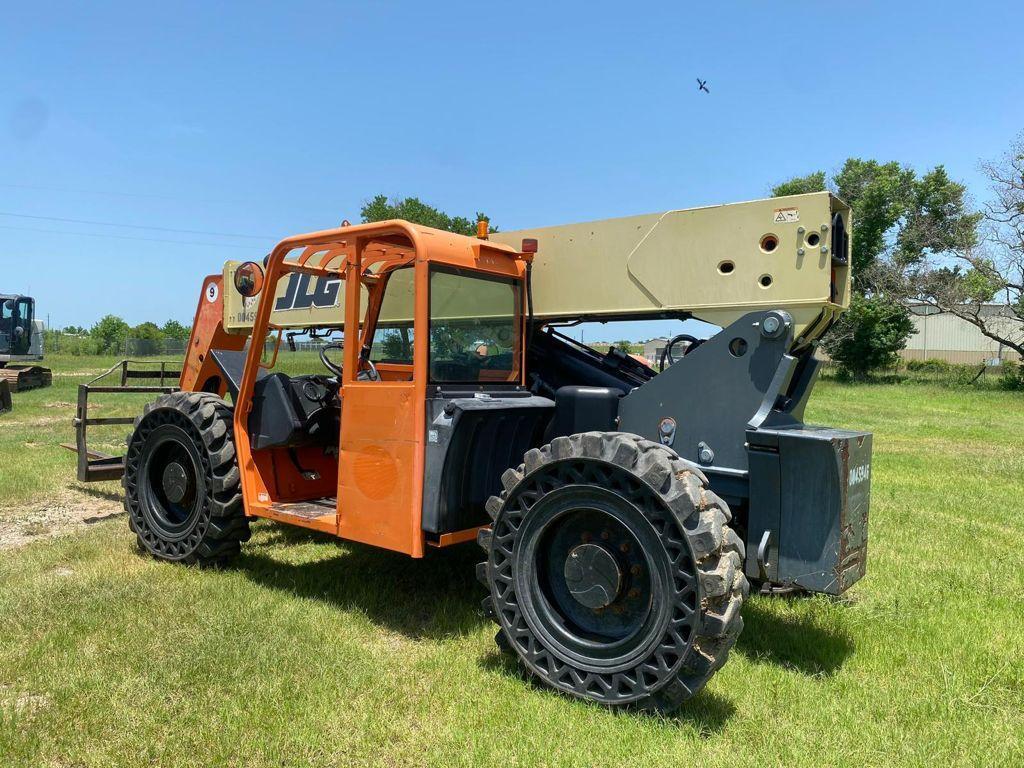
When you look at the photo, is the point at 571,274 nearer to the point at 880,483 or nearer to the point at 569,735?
the point at 569,735

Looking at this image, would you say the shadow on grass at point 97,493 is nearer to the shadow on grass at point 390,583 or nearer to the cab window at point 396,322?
the shadow on grass at point 390,583

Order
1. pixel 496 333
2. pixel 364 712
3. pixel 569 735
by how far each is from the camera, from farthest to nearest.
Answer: pixel 496 333 → pixel 364 712 → pixel 569 735

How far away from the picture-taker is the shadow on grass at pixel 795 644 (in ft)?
13.5

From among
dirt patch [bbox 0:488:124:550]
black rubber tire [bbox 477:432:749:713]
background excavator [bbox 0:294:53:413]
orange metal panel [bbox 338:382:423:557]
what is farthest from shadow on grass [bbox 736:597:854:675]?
background excavator [bbox 0:294:53:413]

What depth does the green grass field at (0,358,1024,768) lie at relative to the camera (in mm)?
3203

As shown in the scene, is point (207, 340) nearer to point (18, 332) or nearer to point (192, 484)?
point (192, 484)

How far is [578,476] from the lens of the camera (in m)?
3.65

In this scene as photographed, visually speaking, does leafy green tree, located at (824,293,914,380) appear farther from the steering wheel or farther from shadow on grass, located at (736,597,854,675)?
the steering wheel

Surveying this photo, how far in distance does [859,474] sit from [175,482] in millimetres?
4733

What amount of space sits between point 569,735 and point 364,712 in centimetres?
95

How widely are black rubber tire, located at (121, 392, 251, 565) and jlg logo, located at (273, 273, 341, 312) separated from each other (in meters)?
1.13

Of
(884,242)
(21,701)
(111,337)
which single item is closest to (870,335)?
(884,242)

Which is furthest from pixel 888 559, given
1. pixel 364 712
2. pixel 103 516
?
pixel 103 516

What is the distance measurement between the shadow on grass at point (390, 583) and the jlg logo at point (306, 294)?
2.05 m
